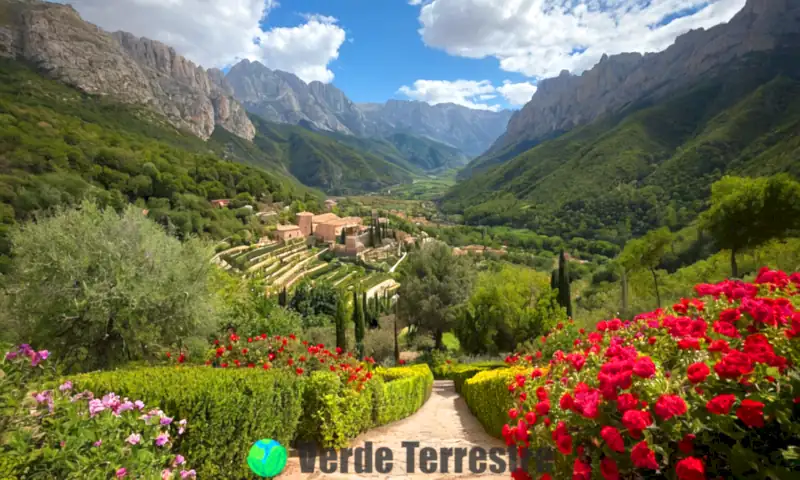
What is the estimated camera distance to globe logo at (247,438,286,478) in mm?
3225

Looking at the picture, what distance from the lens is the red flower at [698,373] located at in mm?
1741

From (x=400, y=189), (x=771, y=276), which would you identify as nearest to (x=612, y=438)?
(x=771, y=276)

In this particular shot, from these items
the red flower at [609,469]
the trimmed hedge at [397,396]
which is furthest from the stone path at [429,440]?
the red flower at [609,469]

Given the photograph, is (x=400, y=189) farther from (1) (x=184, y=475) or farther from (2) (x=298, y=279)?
(1) (x=184, y=475)

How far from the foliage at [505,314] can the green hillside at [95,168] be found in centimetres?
2572

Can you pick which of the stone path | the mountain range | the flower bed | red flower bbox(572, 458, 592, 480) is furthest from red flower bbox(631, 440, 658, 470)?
the mountain range

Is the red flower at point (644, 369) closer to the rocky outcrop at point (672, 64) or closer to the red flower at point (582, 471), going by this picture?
the red flower at point (582, 471)

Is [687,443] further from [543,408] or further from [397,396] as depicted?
[397,396]

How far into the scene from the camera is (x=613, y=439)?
1647 mm

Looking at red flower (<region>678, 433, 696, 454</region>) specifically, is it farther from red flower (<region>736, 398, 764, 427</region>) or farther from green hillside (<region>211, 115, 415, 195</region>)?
green hillside (<region>211, 115, 415, 195</region>)

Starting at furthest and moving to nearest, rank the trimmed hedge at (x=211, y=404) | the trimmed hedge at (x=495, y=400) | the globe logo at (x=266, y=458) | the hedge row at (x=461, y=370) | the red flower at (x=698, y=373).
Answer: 1. the hedge row at (x=461, y=370)
2. the trimmed hedge at (x=495, y=400)
3. the trimmed hedge at (x=211, y=404)
4. the globe logo at (x=266, y=458)
5. the red flower at (x=698, y=373)

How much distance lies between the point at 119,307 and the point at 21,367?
158 inches

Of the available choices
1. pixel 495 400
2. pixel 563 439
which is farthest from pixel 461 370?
pixel 563 439

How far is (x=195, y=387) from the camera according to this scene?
135 inches
